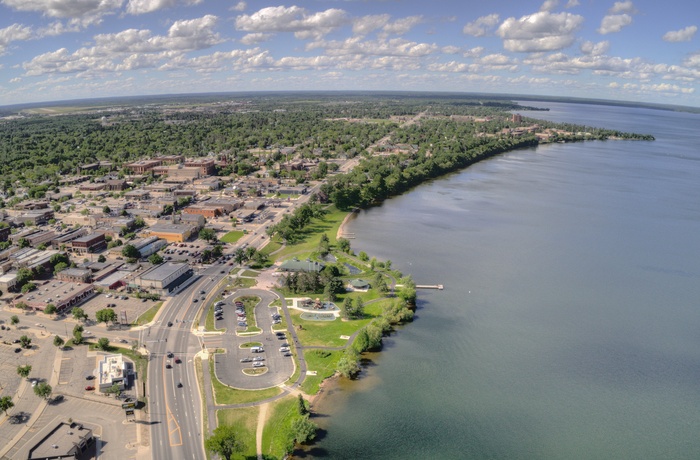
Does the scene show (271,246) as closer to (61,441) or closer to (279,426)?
(279,426)

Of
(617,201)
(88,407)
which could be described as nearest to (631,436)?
(88,407)

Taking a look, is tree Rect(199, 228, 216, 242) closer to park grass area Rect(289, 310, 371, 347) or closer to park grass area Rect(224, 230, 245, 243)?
park grass area Rect(224, 230, 245, 243)

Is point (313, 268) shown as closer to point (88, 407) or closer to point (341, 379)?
point (341, 379)

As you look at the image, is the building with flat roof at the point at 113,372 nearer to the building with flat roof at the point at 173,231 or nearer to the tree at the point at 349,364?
the tree at the point at 349,364

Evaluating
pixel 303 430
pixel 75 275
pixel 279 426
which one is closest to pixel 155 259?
pixel 75 275

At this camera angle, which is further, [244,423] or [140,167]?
[140,167]

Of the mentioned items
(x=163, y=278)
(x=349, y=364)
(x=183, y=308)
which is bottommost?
(x=349, y=364)
